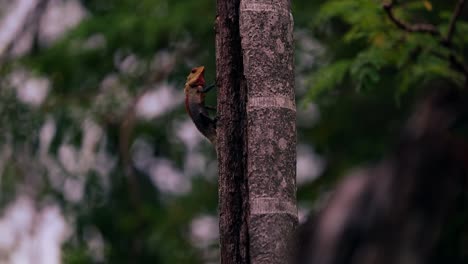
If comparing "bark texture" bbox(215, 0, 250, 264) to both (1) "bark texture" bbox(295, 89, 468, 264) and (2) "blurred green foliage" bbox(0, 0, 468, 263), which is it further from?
(2) "blurred green foliage" bbox(0, 0, 468, 263)

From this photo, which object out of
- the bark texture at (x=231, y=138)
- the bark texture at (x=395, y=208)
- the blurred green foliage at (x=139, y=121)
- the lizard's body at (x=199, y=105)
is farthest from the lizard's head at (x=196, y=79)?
the blurred green foliage at (x=139, y=121)

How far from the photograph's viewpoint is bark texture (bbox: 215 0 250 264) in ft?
13.5

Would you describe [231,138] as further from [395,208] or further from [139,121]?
[139,121]

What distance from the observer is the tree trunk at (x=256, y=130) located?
408 centimetres

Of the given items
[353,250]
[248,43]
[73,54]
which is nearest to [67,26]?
[73,54]

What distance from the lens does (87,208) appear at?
44.1ft

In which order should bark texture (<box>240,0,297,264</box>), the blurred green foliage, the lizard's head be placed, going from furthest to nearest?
the blurred green foliage < the lizard's head < bark texture (<box>240,0,297,264</box>)

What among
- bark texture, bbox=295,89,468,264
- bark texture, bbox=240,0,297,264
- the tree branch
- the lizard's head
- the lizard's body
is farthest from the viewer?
the tree branch

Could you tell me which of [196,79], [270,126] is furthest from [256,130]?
[196,79]

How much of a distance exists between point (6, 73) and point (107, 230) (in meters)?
2.17

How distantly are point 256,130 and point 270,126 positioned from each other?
5cm

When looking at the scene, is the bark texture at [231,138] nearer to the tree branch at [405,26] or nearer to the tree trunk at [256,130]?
the tree trunk at [256,130]

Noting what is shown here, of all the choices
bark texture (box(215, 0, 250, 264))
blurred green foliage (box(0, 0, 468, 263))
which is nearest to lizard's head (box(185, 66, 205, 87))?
bark texture (box(215, 0, 250, 264))

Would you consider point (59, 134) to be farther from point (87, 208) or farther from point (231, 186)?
point (231, 186)
